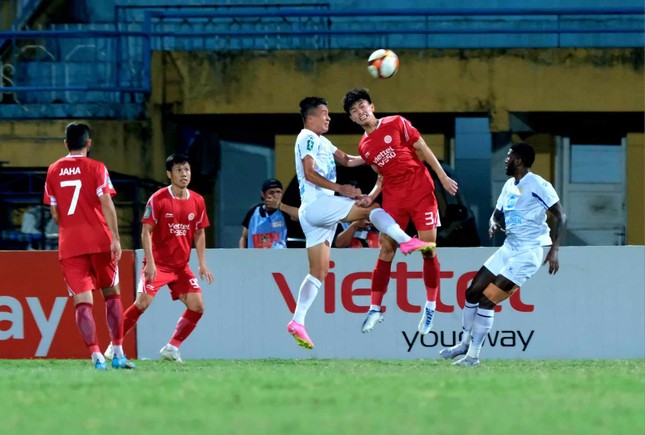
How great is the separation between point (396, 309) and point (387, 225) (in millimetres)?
3167

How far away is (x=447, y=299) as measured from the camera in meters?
14.5

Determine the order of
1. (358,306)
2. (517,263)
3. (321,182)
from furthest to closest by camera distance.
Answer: (358,306)
(517,263)
(321,182)

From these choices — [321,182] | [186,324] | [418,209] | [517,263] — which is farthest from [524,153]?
[186,324]

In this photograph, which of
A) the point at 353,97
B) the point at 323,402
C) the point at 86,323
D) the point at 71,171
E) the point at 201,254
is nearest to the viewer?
the point at 323,402

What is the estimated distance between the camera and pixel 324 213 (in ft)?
37.9

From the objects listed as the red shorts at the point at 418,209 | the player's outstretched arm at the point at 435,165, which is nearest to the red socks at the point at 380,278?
the red shorts at the point at 418,209

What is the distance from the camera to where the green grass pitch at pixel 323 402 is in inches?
283

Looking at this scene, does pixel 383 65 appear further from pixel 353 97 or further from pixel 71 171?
pixel 71 171

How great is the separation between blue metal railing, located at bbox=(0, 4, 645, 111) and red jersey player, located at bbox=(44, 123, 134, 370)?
7042mm

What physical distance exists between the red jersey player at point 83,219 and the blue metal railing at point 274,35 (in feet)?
23.1

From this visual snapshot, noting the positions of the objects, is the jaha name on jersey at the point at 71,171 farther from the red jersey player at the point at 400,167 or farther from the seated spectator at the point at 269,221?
the seated spectator at the point at 269,221

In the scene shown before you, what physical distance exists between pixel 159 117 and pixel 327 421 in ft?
39.3

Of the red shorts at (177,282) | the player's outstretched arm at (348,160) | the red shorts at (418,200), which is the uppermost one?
the player's outstretched arm at (348,160)

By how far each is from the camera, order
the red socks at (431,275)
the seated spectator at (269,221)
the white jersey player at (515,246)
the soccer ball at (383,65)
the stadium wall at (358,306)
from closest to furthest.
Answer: the white jersey player at (515,246), the red socks at (431,275), the soccer ball at (383,65), the stadium wall at (358,306), the seated spectator at (269,221)
